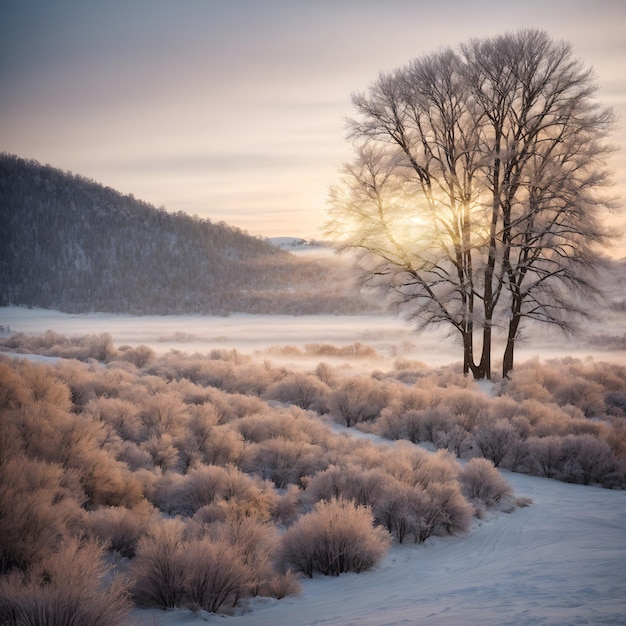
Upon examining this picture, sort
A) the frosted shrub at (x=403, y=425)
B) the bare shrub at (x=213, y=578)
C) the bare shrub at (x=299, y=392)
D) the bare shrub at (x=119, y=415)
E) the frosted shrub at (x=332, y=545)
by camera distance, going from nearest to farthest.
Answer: the bare shrub at (x=213, y=578), the frosted shrub at (x=332, y=545), the bare shrub at (x=119, y=415), the frosted shrub at (x=403, y=425), the bare shrub at (x=299, y=392)

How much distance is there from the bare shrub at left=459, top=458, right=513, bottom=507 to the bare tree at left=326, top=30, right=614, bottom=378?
32.7 ft

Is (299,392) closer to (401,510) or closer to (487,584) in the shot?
(401,510)

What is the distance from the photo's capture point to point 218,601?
415 cm

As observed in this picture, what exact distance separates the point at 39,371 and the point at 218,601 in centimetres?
703

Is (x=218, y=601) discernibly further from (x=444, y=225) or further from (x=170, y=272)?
(x=170, y=272)

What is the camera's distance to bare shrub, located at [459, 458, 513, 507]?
24.1ft

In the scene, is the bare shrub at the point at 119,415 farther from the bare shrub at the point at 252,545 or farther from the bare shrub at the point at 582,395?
the bare shrub at the point at 582,395

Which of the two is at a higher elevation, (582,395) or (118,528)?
(582,395)

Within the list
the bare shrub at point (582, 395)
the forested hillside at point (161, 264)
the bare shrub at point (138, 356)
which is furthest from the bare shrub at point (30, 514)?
the forested hillside at point (161, 264)

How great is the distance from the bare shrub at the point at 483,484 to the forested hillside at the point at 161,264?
110 ft

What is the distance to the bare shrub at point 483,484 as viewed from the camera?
7332 millimetres

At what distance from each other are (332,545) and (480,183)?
14.5 meters

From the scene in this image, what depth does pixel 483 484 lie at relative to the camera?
7.42m

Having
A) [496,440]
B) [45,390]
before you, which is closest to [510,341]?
[496,440]
